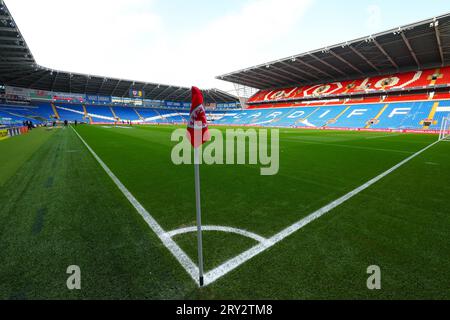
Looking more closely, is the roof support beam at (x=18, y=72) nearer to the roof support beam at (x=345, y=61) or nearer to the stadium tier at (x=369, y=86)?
the stadium tier at (x=369, y=86)

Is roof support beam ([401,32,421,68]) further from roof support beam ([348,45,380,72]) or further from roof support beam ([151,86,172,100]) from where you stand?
roof support beam ([151,86,172,100])

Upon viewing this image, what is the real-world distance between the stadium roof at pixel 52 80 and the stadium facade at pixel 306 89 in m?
0.13

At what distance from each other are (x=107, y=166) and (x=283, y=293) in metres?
7.27

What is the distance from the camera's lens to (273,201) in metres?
4.29

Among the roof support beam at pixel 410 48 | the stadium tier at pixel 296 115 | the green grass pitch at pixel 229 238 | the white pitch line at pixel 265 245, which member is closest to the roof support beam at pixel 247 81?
the stadium tier at pixel 296 115

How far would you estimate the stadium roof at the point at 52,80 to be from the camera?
2446 centimetres

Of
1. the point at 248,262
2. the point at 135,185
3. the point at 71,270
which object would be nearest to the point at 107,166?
the point at 135,185

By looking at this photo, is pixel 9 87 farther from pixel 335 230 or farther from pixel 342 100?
pixel 342 100

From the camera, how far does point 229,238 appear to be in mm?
2904

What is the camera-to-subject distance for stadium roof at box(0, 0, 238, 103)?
24.5m

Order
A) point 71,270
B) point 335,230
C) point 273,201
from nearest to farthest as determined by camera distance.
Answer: point 71,270 → point 335,230 → point 273,201

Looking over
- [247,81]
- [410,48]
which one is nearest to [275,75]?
[247,81]

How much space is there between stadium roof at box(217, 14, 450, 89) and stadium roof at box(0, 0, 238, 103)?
20710 millimetres

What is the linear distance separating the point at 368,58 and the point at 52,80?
67.4 metres
